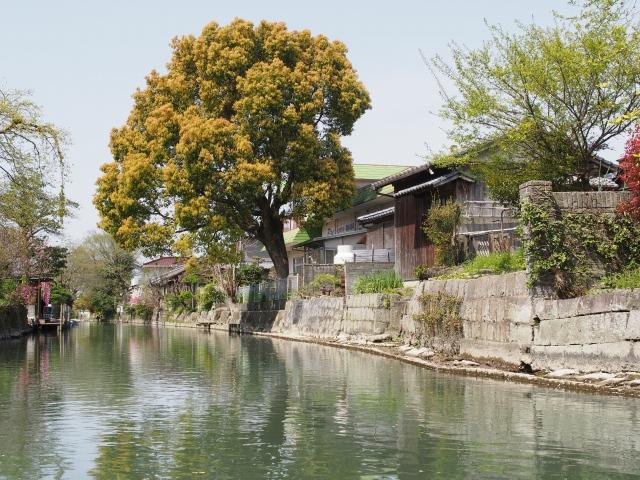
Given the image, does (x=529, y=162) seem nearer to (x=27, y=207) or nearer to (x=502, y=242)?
(x=502, y=242)

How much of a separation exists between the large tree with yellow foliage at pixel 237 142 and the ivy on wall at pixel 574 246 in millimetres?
Answer: 22884

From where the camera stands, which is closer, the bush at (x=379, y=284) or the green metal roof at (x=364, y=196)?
the bush at (x=379, y=284)

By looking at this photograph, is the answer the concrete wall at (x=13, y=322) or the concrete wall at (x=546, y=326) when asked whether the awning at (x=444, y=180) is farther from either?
the concrete wall at (x=13, y=322)

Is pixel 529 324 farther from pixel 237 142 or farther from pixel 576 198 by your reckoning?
pixel 237 142

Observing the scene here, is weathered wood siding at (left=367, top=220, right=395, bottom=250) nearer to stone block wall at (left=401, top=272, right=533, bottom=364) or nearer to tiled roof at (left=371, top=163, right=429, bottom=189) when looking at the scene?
tiled roof at (left=371, top=163, right=429, bottom=189)

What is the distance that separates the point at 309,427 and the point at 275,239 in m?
32.2

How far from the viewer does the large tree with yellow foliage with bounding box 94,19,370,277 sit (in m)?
40.8

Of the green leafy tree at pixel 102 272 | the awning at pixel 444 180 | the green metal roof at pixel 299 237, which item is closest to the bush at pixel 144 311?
the green leafy tree at pixel 102 272

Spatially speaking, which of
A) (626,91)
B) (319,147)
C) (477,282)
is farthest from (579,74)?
(319,147)

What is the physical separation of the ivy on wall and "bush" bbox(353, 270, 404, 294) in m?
12.8

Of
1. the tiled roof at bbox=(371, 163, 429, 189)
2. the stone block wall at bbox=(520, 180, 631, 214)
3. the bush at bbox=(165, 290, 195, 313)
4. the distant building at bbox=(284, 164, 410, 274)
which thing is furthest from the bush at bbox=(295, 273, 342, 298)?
the bush at bbox=(165, 290, 195, 313)

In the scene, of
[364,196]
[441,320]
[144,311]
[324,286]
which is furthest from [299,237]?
[144,311]

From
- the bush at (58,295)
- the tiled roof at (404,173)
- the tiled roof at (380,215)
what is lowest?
the bush at (58,295)

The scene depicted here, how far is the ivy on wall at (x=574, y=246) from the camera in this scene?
18.7m
